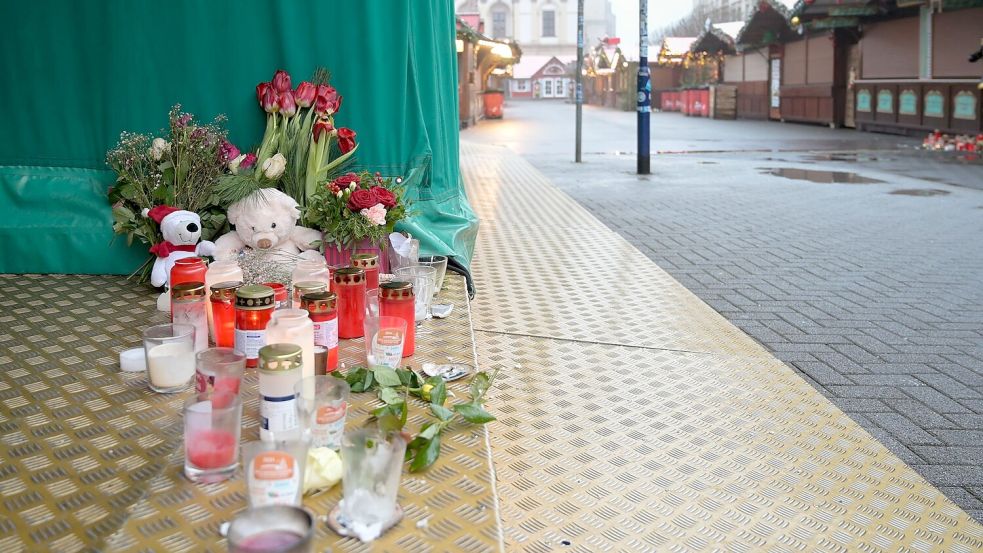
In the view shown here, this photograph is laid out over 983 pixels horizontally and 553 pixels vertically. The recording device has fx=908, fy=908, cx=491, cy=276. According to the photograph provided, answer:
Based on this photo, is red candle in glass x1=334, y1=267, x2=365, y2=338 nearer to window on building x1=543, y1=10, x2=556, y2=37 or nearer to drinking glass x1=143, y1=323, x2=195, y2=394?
drinking glass x1=143, y1=323, x2=195, y2=394

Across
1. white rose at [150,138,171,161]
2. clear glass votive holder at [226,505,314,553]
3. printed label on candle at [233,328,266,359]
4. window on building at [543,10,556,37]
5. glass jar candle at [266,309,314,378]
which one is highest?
window on building at [543,10,556,37]

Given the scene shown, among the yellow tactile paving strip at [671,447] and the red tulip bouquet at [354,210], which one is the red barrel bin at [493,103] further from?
the red tulip bouquet at [354,210]

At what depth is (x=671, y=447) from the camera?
288 cm

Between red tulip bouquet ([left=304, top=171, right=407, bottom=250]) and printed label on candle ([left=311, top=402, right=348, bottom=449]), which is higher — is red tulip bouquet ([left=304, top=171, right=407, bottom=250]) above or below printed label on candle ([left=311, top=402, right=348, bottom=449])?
above

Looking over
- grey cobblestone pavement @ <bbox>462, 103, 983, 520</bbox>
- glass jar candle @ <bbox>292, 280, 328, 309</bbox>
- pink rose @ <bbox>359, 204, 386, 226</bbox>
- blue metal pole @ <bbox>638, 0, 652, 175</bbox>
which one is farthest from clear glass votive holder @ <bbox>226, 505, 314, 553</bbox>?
blue metal pole @ <bbox>638, 0, 652, 175</bbox>

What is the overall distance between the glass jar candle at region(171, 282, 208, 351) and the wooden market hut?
2404cm

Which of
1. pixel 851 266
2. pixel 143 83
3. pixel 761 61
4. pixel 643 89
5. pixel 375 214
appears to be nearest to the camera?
pixel 375 214

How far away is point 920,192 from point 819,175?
215cm

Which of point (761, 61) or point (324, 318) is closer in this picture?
point (324, 318)

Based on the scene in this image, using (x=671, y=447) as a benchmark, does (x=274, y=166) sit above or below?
above

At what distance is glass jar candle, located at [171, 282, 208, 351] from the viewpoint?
270 cm

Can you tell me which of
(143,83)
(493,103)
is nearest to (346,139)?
(143,83)

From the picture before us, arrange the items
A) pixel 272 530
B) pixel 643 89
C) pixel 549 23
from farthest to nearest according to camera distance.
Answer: pixel 549 23
pixel 643 89
pixel 272 530

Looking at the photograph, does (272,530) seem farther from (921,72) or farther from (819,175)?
(921,72)
